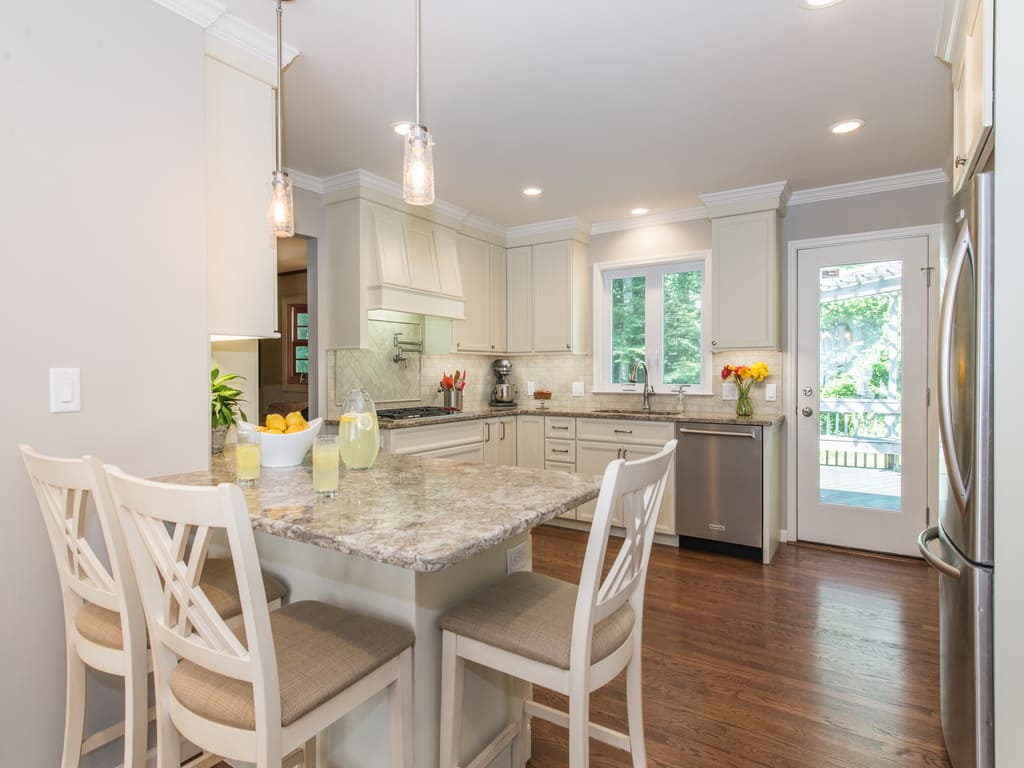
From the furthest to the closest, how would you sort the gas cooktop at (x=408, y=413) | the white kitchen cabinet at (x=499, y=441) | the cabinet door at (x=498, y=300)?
the cabinet door at (x=498, y=300), the white kitchen cabinet at (x=499, y=441), the gas cooktop at (x=408, y=413)

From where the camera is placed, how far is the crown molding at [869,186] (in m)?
3.62

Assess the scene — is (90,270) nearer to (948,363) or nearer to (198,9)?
(198,9)

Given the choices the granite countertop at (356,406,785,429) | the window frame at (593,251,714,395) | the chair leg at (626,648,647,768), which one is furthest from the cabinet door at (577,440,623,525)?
the chair leg at (626,648,647,768)

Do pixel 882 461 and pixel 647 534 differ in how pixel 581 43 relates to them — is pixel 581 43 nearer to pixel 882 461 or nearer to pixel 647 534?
pixel 647 534

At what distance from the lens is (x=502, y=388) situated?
504 centimetres

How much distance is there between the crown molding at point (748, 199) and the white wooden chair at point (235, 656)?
3742 millimetres

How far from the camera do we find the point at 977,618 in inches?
56.7

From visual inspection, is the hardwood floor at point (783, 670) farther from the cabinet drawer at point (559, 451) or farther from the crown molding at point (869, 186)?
the crown molding at point (869, 186)

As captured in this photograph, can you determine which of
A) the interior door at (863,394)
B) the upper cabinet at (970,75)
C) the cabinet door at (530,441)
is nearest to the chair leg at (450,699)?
the upper cabinet at (970,75)

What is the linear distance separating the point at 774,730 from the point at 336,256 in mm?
3432

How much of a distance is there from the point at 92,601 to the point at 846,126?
3647 millimetres

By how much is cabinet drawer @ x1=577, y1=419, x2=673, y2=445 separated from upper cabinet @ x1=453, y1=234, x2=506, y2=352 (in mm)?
1093

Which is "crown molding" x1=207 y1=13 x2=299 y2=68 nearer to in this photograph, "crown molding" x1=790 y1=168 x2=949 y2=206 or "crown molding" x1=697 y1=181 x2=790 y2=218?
"crown molding" x1=697 y1=181 x2=790 y2=218

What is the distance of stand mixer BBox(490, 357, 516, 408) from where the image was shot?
5031 millimetres
